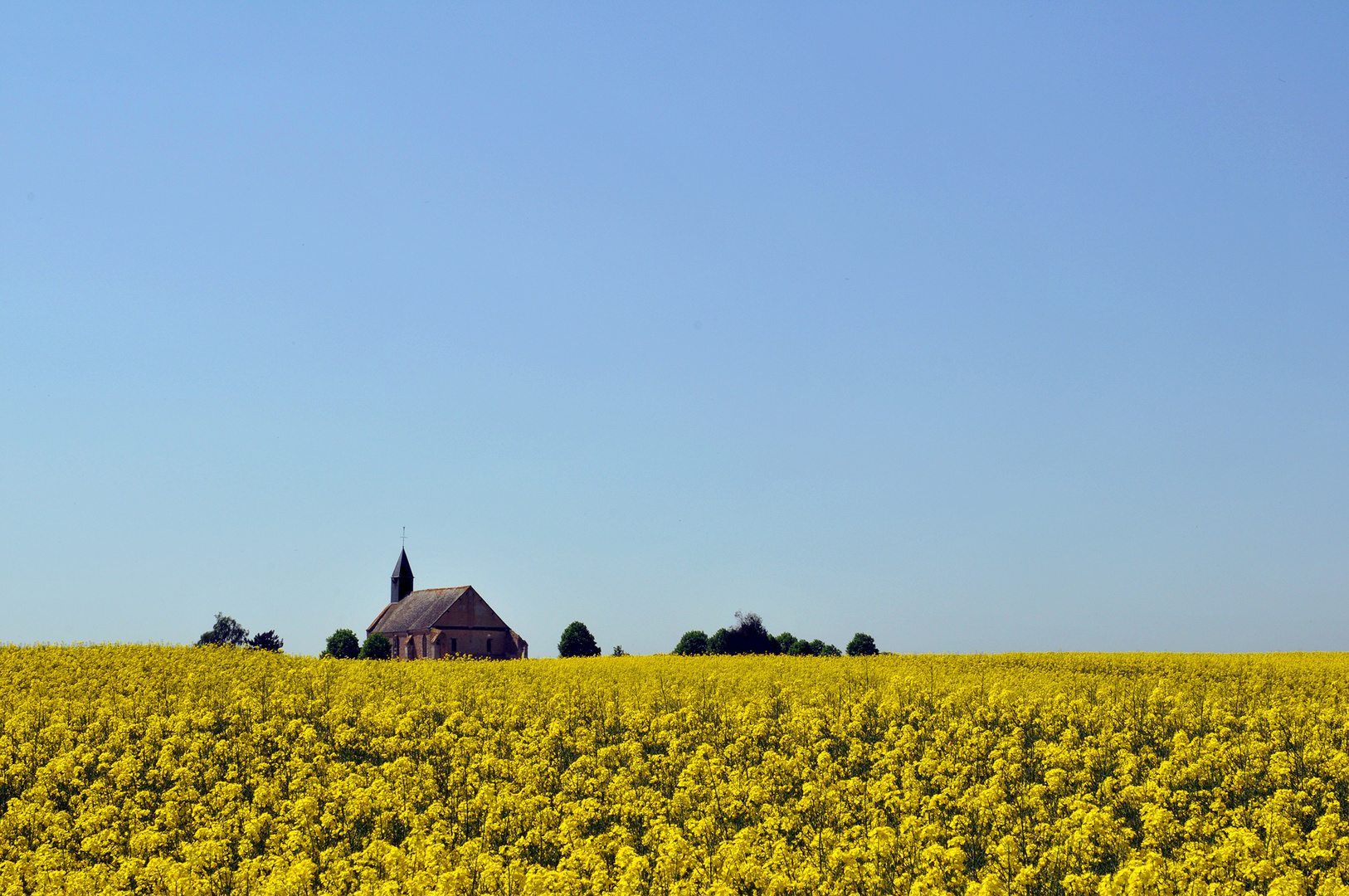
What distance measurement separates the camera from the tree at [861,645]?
4869 cm

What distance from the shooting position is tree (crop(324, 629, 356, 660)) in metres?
62.6

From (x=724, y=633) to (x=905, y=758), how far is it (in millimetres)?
35487

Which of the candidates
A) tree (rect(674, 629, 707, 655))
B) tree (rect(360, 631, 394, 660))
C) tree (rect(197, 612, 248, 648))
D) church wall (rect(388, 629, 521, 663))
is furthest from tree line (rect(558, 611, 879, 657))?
tree (rect(197, 612, 248, 648))

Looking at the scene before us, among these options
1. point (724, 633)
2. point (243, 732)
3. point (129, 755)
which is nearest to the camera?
point (129, 755)

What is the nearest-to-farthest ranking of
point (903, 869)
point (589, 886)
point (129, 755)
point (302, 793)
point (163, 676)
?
point (589, 886)
point (903, 869)
point (302, 793)
point (129, 755)
point (163, 676)

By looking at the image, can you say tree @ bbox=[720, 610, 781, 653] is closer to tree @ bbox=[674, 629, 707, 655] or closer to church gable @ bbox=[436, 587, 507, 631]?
tree @ bbox=[674, 629, 707, 655]

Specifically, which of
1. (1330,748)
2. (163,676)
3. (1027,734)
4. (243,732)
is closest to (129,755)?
(243,732)

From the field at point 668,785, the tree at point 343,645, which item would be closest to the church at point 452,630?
the tree at point 343,645

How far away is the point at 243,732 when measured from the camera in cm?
1977

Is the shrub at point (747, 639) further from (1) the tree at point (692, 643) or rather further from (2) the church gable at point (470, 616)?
(2) the church gable at point (470, 616)

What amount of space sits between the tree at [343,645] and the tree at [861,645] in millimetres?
31221

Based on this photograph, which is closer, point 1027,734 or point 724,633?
point 1027,734

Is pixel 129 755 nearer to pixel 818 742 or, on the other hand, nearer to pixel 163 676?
pixel 163 676

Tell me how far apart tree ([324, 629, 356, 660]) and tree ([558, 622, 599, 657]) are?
1273cm
